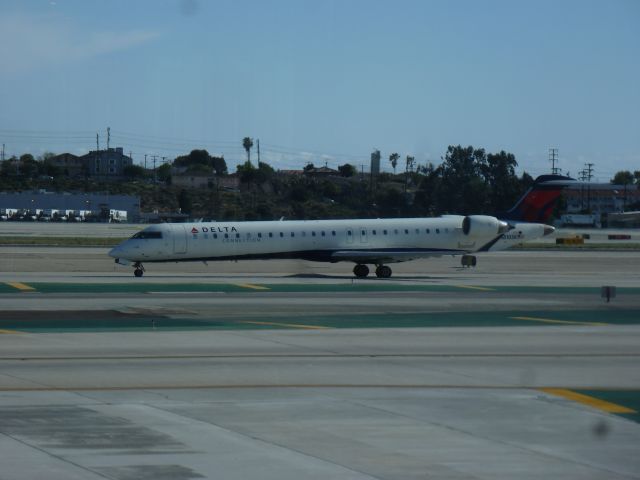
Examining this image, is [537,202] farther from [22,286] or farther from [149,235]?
[22,286]

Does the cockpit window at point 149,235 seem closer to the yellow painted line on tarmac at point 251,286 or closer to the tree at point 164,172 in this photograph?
the yellow painted line on tarmac at point 251,286

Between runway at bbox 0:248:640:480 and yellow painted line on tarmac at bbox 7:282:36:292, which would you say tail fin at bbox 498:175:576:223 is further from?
yellow painted line on tarmac at bbox 7:282:36:292

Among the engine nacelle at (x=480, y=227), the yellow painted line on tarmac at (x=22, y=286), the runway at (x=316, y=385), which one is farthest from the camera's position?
the engine nacelle at (x=480, y=227)

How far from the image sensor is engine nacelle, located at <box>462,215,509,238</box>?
154 feet

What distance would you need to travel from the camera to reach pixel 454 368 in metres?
18.9

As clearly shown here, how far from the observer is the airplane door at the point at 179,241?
42.6 metres

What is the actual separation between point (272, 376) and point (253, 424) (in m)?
4.10

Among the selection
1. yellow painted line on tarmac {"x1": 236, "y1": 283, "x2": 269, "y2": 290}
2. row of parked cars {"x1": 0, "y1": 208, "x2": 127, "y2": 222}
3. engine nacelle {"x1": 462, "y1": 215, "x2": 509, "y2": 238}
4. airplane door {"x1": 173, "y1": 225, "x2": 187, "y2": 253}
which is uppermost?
row of parked cars {"x1": 0, "y1": 208, "x2": 127, "y2": 222}

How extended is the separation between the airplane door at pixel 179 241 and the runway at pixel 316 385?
7606 mm

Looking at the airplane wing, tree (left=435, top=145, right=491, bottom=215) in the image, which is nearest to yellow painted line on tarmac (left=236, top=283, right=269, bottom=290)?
the airplane wing

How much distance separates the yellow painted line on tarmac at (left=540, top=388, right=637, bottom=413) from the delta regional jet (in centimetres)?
2788

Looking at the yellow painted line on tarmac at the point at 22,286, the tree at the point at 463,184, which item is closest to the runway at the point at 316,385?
the yellow painted line on tarmac at the point at 22,286

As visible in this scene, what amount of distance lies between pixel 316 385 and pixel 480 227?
102 feet

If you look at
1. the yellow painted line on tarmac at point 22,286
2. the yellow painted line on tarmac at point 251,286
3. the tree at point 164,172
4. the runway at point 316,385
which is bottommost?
the runway at point 316,385
